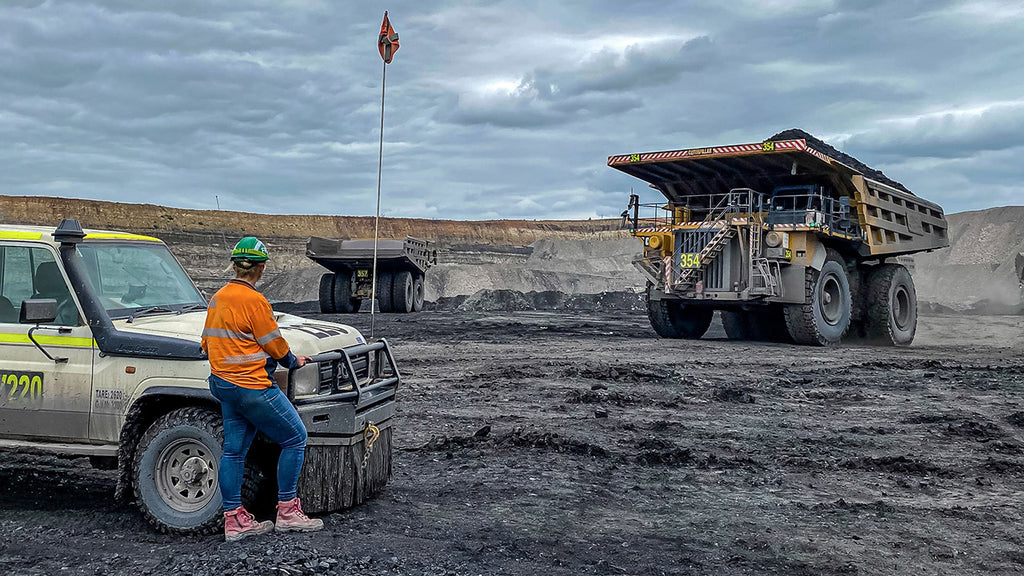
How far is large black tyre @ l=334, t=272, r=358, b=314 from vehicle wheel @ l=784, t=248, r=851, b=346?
15921mm

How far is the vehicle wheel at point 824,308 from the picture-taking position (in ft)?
51.5

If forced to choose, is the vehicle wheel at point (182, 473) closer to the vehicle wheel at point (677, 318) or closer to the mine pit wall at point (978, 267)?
the vehicle wheel at point (677, 318)

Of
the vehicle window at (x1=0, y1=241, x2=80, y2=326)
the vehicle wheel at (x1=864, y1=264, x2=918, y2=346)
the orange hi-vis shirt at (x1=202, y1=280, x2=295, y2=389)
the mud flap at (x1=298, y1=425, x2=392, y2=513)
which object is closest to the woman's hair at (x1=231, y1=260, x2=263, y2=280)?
the orange hi-vis shirt at (x1=202, y1=280, x2=295, y2=389)

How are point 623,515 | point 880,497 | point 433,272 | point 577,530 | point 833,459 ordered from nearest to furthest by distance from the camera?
point 577,530 → point 623,515 → point 880,497 → point 833,459 → point 433,272

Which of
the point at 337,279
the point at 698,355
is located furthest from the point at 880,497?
the point at 337,279

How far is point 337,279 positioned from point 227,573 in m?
24.7

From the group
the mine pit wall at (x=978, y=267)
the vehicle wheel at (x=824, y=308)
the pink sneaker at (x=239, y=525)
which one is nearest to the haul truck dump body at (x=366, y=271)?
the vehicle wheel at (x=824, y=308)

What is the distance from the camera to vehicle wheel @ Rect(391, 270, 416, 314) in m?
29.1

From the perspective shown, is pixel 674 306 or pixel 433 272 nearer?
pixel 674 306

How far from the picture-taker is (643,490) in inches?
234

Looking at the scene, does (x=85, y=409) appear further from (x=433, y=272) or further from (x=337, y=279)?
(x=433, y=272)

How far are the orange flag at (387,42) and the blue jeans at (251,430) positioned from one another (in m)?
4.13

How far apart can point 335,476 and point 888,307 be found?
14939 millimetres

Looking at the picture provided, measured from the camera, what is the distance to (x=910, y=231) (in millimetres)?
17953
